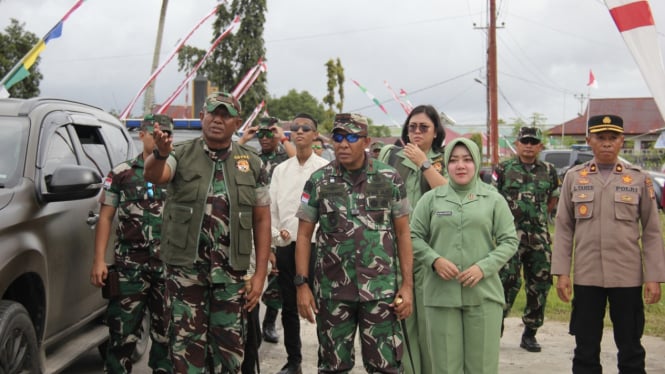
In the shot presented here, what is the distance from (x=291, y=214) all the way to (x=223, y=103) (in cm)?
191

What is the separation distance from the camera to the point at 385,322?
Result: 4047mm

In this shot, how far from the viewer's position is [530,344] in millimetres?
6418

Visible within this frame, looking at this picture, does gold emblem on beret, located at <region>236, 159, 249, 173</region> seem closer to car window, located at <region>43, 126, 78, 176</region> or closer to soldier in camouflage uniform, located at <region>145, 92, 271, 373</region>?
soldier in camouflage uniform, located at <region>145, 92, 271, 373</region>

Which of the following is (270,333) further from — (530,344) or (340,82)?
(340,82)

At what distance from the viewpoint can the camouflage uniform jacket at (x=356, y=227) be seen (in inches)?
159

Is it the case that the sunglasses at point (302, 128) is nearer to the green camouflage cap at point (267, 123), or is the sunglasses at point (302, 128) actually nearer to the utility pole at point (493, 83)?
the green camouflage cap at point (267, 123)

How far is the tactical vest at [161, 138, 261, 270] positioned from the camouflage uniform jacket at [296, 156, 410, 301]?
40 cm

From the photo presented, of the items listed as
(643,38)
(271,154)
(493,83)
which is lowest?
(271,154)

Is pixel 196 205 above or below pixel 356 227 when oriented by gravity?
above

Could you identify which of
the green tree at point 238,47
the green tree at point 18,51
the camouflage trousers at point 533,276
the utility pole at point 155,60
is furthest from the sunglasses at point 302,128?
the green tree at point 238,47

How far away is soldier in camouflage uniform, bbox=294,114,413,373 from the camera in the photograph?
404cm

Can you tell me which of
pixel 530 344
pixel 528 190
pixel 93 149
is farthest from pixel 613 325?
pixel 93 149

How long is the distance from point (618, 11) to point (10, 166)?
397cm

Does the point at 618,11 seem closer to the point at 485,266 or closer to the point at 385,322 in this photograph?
the point at 485,266
